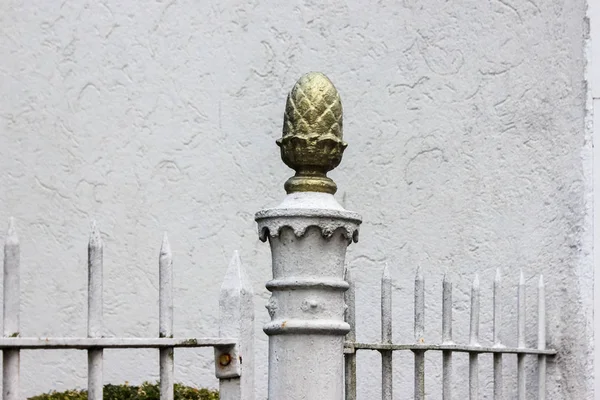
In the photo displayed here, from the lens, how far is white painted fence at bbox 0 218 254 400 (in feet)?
7.57

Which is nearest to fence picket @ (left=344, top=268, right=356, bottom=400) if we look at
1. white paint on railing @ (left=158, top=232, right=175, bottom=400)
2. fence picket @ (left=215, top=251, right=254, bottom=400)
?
fence picket @ (left=215, top=251, right=254, bottom=400)

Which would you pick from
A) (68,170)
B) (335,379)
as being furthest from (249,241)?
(335,379)

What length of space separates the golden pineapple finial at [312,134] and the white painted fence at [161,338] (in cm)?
42

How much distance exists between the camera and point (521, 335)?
15.6ft

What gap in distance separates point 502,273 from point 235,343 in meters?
2.64

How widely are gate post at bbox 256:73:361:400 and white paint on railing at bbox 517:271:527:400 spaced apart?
6.10 ft

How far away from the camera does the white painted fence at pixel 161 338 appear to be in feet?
7.57

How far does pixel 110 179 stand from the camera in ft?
18.1

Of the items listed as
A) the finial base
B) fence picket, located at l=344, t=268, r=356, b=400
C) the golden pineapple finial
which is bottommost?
fence picket, located at l=344, t=268, r=356, b=400

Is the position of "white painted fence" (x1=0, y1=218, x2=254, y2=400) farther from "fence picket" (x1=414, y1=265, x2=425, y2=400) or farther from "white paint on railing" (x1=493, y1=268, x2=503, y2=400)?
"white paint on railing" (x1=493, y1=268, x2=503, y2=400)

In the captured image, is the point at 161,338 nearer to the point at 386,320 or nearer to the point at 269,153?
the point at 386,320

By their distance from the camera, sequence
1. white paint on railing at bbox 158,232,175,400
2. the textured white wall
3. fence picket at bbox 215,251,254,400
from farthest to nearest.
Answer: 1. the textured white wall
2. fence picket at bbox 215,251,254,400
3. white paint on railing at bbox 158,232,175,400

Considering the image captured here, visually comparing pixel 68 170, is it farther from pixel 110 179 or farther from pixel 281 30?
pixel 281 30

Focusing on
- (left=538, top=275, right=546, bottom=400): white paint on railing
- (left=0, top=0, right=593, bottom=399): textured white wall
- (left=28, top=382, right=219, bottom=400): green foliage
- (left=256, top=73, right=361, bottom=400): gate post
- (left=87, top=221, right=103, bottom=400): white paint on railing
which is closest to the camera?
(left=87, top=221, right=103, bottom=400): white paint on railing
